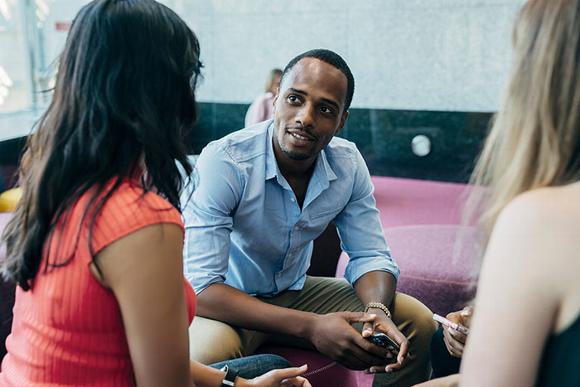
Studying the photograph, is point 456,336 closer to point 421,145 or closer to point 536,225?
point 536,225

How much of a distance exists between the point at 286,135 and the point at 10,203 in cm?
197

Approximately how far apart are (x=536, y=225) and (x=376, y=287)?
3.42ft

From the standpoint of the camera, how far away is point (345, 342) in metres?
1.59

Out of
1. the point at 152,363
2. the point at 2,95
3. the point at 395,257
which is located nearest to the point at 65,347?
the point at 152,363

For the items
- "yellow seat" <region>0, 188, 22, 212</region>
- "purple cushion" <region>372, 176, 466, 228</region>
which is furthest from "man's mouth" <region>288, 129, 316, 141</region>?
"yellow seat" <region>0, 188, 22, 212</region>

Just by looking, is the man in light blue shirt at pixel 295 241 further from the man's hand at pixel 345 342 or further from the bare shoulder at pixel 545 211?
the bare shoulder at pixel 545 211

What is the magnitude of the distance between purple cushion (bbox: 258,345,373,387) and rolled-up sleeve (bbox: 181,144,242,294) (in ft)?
0.90

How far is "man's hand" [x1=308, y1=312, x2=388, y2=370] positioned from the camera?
1588mm

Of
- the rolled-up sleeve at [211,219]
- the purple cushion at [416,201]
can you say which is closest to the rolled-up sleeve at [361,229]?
the rolled-up sleeve at [211,219]

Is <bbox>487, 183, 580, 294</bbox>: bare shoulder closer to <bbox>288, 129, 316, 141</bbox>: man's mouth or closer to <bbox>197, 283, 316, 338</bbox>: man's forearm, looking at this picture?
<bbox>197, 283, 316, 338</bbox>: man's forearm

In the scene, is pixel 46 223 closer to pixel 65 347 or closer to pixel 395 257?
pixel 65 347

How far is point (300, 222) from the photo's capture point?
1839mm

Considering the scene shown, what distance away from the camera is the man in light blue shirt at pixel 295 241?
164 centimetres

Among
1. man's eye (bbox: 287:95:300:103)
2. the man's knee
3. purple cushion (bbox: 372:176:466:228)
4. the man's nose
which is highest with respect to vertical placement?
man's eye (bbox: 287:95:300:103)
